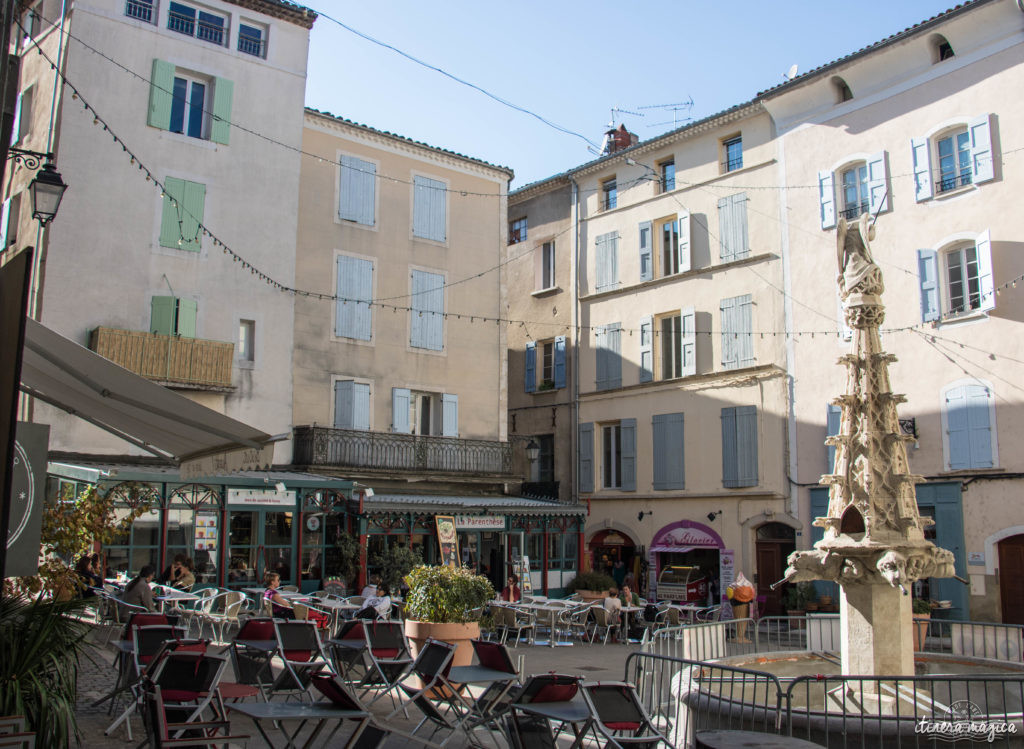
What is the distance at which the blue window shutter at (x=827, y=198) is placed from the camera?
2212 cm

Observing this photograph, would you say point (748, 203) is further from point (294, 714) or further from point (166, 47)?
point (294, 714)

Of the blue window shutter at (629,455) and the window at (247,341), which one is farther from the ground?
the window at (247,341)

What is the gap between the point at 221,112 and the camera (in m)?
21.0

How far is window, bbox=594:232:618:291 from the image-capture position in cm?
2700

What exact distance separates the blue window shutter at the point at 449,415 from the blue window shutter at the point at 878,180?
11.0 m

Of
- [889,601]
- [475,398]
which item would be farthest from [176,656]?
[475,398]

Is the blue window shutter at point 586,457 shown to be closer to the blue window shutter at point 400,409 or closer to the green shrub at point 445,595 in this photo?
the blue window shutter at point 400,409

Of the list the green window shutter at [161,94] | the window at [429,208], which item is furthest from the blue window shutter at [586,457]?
the green window shutter at [161,94]

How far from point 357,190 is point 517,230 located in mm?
8129

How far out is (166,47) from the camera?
67.3 feet

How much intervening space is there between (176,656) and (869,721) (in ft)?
15.6

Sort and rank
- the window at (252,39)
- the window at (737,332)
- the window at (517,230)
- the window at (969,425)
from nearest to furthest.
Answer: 1. the window at (969,425)
2. the window at (252,39)
3. the window at (737,332)
4. the window at (517,230)

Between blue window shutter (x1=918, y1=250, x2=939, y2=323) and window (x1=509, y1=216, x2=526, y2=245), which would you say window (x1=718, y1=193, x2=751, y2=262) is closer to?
blue window shutter (x1=918, y1=250, x2=939, y2=323)

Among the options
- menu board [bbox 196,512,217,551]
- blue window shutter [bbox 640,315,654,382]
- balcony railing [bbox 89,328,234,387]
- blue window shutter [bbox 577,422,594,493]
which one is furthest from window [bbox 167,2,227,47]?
blue window shutter [bbox 577,422,594,493]
